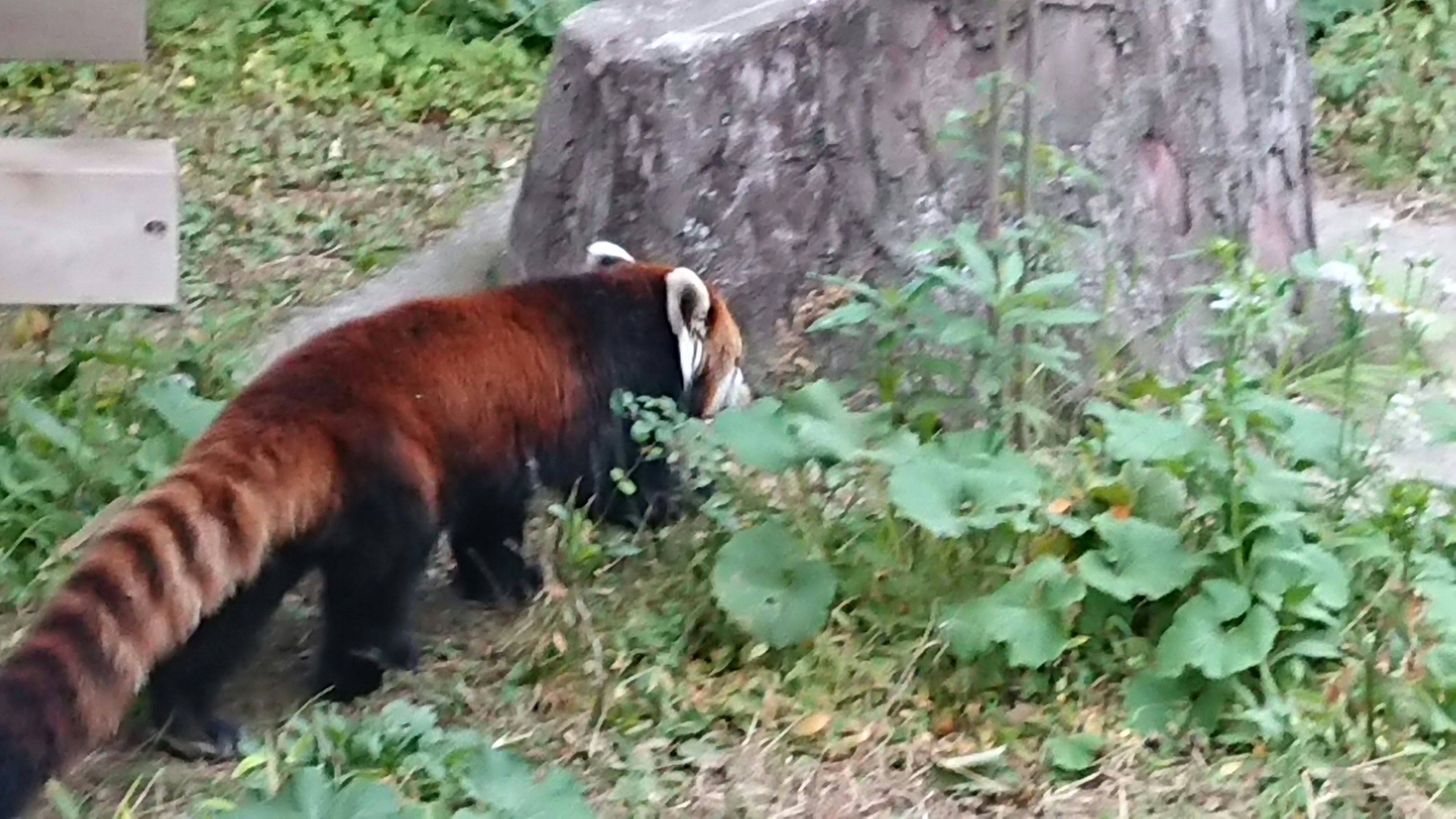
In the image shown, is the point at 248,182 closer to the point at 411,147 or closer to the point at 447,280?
the point at 411,147

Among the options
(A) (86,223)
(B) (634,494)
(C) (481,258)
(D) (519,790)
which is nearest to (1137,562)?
(B) (634,494)

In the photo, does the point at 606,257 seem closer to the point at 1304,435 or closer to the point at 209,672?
the point at 209,672

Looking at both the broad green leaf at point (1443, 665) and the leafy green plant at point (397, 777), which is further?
the broad green leaf at point (1443, 665)

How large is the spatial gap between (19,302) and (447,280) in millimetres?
1559

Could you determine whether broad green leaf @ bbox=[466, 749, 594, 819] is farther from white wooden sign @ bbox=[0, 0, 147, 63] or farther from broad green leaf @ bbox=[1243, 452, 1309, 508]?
white wooden sign @ bbox=[0, 0, 147, 63]

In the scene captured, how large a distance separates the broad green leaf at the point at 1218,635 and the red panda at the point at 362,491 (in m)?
0.98

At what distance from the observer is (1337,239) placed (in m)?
4.46

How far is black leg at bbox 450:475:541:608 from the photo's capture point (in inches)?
117

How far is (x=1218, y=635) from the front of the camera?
2.59 m

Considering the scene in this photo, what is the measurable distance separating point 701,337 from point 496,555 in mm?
550

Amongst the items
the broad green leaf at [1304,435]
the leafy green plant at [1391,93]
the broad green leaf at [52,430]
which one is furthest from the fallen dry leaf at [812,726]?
the leafy green plant at [1391,93]

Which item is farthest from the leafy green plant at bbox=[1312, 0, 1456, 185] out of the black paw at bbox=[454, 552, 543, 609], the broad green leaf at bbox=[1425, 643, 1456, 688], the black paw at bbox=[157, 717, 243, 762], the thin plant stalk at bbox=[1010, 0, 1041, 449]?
the black paw at bbox=[157, 717, 243, 762]

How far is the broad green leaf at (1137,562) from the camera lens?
266 cm

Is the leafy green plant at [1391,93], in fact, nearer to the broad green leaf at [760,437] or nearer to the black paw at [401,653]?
the broad green leaf at [760,437]
